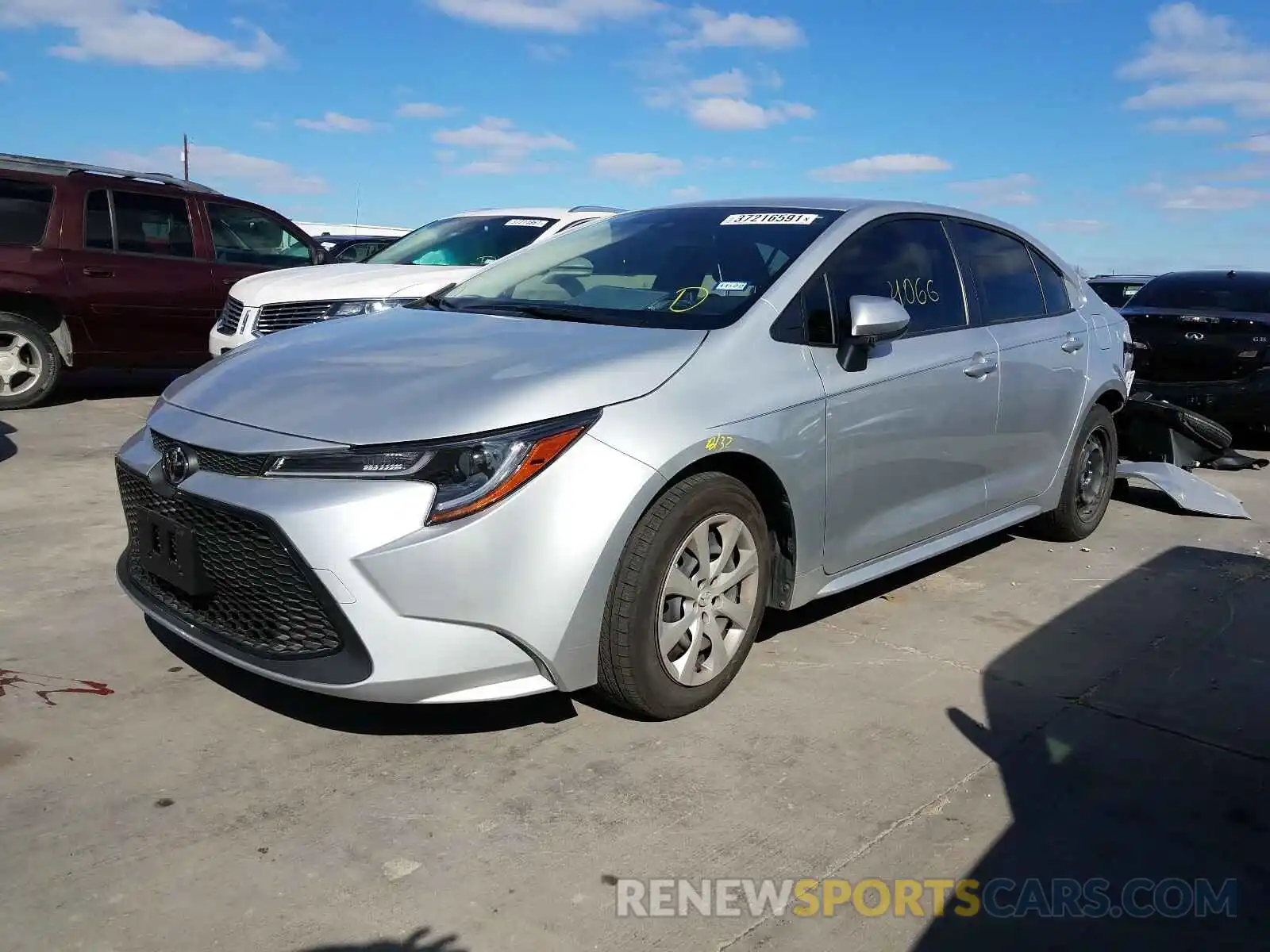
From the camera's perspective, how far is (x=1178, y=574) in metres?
5.17

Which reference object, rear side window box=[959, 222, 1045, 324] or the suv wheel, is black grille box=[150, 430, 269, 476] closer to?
rear side window box=[959, 222, 1045, 324]

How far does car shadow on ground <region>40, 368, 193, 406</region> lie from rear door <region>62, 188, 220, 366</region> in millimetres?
454

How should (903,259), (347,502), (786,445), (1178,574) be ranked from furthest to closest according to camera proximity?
(1178,574) < (903,259) < (786,445) < (347,502)

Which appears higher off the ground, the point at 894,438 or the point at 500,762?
the point at 894,438

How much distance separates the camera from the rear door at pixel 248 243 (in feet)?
30.4

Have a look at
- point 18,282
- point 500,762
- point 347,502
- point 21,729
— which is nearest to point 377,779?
point 500,762

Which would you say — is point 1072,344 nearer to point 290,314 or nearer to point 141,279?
point 290,314

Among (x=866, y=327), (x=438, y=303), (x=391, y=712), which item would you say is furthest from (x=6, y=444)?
(x=866, y=327)

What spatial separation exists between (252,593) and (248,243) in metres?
7.40

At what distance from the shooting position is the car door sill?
3.85m

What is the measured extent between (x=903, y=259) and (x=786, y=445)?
122 centimetres

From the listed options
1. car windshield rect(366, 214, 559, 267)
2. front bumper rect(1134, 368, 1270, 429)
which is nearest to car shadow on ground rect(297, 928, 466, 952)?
car windshield rect(366, 214, 559, 267)

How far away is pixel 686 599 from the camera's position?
10.7 ft

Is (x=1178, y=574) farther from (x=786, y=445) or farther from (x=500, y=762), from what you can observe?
(x=500, y=762)
